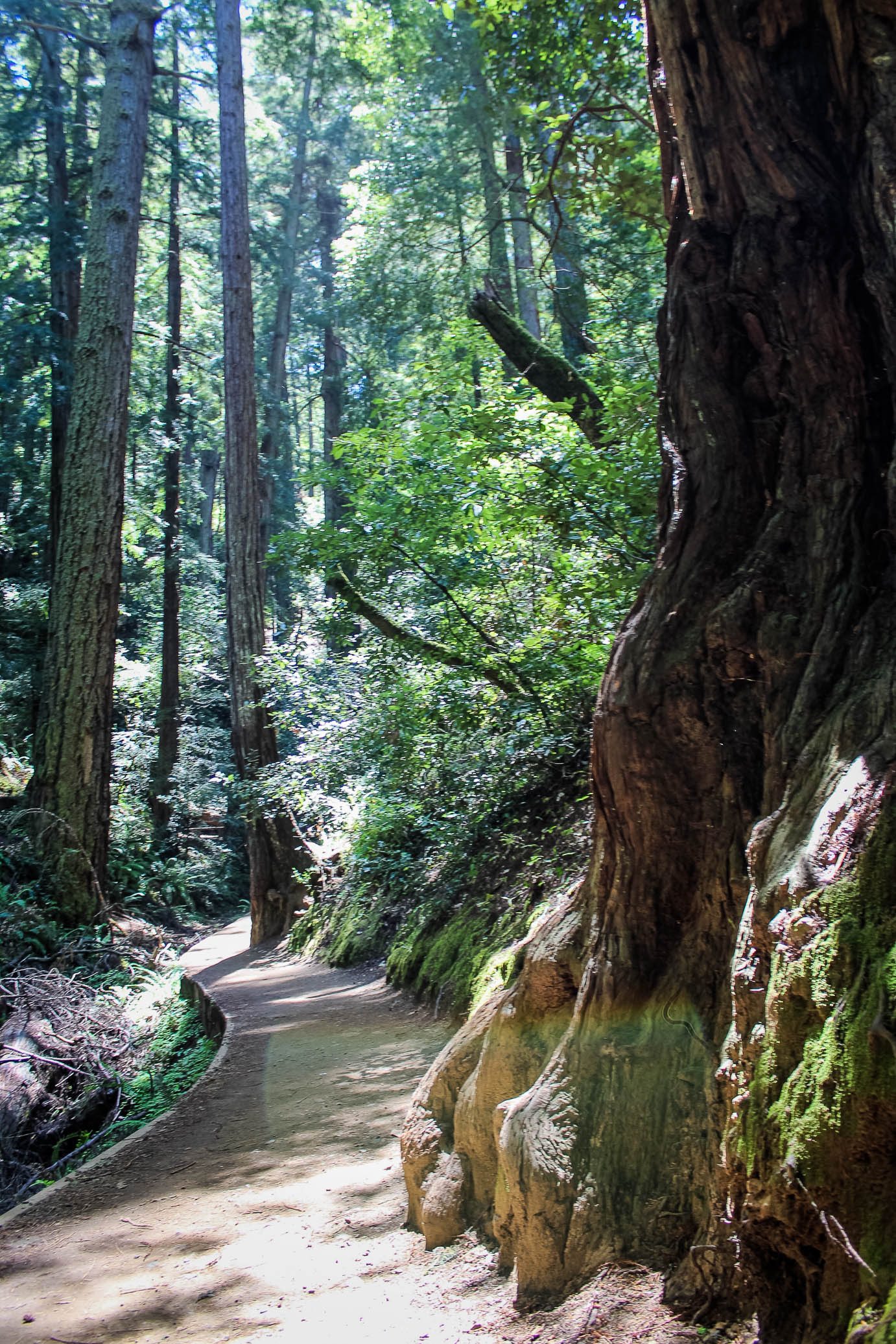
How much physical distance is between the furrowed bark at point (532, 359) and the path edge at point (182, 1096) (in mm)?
6324

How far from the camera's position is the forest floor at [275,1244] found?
9.02 feet

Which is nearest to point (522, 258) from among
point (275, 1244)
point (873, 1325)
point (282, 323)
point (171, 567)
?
point (171, 567)

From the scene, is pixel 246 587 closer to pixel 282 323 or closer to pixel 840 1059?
pixel 840 1059

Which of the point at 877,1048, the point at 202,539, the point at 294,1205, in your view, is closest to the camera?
the point at 877,1048

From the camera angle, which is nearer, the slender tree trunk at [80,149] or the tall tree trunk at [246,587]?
the tall tree trunk at [246,587]

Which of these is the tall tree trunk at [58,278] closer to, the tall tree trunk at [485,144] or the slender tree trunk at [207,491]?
the tall tree trunk at [485,144]

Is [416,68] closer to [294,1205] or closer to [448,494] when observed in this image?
[448,494]

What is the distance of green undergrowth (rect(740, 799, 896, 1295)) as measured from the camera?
177 centimetres

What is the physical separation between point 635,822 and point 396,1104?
320 cm

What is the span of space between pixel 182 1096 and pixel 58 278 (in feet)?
42.9

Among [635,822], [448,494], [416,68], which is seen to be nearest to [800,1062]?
[635,822]

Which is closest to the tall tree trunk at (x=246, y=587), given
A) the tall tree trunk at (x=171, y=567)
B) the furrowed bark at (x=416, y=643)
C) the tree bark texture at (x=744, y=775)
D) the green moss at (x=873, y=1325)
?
the furrowed bark at (x=416, y=643)

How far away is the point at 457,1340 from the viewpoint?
2607mm

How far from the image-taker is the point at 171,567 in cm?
1977
